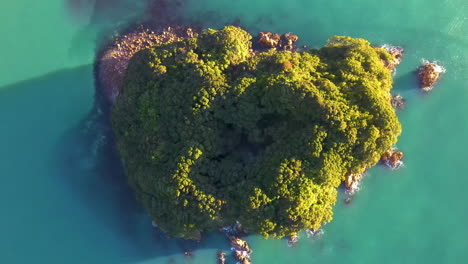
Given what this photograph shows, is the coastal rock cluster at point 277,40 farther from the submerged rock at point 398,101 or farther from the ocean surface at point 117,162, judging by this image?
the submerged rock at point 398,101

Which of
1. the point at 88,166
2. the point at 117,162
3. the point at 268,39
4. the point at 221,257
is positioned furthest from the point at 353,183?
the point at 88,166

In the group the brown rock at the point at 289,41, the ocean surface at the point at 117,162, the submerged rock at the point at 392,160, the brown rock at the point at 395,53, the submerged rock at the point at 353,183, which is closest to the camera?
the ocean surface at the point at 117,162

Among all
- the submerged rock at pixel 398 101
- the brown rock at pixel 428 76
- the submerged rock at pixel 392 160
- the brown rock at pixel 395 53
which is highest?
the brown rock at pixel 395 53

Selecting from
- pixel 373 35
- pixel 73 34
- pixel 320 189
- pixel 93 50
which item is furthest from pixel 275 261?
pixel 73 34

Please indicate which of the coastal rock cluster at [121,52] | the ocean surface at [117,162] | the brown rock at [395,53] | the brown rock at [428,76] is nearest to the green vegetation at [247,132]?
the ocean surface at [117,162]

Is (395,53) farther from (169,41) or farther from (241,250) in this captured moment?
(241,250)

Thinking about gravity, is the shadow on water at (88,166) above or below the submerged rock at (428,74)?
below
